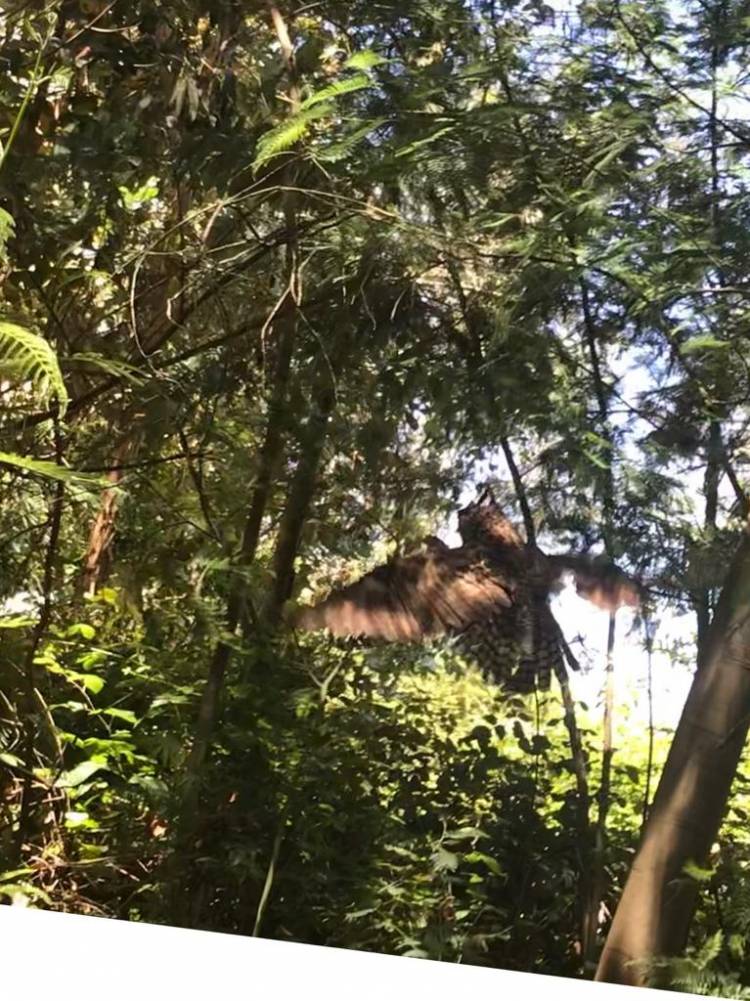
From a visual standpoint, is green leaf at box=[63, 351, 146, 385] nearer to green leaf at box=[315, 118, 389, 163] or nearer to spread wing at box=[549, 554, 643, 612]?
green leaf at box=[315, 118, 389, 163]

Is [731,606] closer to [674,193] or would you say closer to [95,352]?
[674,193]

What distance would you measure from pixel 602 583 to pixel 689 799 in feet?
0.80

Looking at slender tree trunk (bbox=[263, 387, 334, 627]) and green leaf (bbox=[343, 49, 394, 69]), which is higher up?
green leaf (bbox=[343, 49, 394, 69])

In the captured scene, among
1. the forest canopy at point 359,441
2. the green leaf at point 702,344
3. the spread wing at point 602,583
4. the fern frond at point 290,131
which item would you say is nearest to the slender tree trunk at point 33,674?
the forest canopy at point 359,441

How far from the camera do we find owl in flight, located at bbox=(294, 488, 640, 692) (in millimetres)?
1211

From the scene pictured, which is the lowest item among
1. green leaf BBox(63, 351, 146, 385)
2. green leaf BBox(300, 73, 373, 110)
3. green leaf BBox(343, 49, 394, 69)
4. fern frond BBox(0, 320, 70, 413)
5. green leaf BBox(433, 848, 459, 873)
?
green leaf BBox(433, 848, 459, 873)

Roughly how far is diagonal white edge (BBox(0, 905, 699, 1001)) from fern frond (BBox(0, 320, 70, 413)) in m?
0.64

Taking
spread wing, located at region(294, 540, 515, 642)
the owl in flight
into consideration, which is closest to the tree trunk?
the owl in flight

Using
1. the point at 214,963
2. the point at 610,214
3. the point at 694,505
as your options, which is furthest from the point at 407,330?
the point at 214,963

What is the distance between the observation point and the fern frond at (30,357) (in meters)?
1.32

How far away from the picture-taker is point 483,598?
1.25 meters

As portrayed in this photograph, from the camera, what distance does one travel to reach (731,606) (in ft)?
3.85

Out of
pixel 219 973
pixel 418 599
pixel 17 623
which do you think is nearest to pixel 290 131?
pixel 418 599

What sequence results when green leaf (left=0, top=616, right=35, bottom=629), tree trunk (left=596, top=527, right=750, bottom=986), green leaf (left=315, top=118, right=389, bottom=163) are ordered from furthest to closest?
green leaf (left=0, top=616, right=35, bottom=629) < green leaf (left=315, top=118, right=389, bottom=163) < tree trunk (left=596, top=527, right=750, bottom=986)
